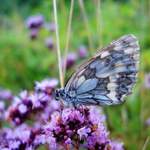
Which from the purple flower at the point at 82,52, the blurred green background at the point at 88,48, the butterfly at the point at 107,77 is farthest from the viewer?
the purple flower at the point at 82,52

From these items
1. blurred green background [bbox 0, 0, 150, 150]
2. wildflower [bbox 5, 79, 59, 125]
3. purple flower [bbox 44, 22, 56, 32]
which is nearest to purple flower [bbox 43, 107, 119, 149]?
wildflower [bbox 5, 79, 59, 125]

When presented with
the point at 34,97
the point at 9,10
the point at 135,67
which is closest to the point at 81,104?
the point at 135,67

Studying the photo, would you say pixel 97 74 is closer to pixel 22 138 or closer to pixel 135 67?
pixel 135 67

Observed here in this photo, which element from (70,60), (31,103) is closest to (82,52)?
(70,60)

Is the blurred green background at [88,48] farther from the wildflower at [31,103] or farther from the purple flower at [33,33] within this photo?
the wildflower at [31,103]

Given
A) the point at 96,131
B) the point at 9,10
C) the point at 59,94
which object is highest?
the point at 9,10

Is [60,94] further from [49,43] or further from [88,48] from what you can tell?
[49,43]

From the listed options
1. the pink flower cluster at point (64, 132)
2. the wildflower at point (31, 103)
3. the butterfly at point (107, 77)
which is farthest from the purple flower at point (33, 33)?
the butterfly at point (107, 77)
